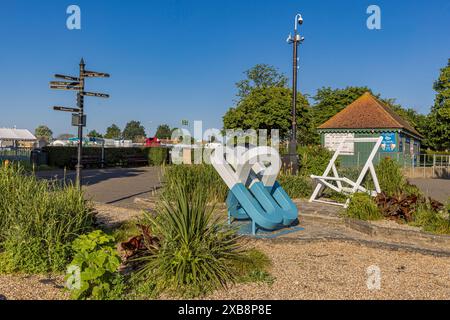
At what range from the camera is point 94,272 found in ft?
11.6

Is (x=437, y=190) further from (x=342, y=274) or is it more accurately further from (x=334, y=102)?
(x=334, y=102)

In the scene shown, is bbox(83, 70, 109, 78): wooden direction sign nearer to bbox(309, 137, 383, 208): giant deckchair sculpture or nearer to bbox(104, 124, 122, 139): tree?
bbox(309, 137, 383, 208): giant deckchair sculpture

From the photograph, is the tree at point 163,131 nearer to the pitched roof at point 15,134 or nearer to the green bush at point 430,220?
the pitched roof at point 15,134

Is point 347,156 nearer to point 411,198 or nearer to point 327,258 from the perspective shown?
point 411,198

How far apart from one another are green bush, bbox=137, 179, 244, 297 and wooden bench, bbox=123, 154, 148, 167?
80.1 ft

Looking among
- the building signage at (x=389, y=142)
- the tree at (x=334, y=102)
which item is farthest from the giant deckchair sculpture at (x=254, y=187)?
A: the tree at (x=334, y=102)

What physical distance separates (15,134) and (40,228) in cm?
4918

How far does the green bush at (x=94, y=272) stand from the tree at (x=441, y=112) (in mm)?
32726

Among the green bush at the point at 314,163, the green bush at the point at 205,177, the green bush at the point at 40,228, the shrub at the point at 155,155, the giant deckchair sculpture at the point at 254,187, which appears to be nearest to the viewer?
the green bush at the point at 40,228

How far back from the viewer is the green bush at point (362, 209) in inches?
294

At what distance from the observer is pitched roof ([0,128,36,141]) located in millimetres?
44594

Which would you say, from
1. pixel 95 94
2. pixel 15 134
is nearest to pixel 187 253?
pixel 95 94

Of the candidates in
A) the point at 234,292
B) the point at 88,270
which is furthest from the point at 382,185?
the point at 88,270

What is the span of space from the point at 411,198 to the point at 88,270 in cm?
625
